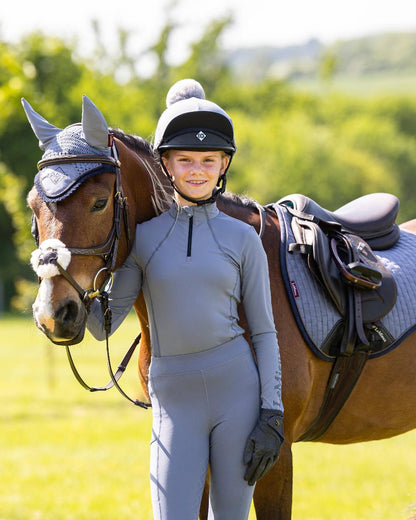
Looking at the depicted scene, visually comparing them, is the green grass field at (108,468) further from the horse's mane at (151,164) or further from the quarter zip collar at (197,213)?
the quarter zip collar at (197,213)

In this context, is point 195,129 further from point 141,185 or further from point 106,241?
point 106,241

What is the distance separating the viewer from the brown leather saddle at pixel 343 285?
10.7 feet

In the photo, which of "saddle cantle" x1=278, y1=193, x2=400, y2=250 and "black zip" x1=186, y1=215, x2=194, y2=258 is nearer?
"black zip" x1=186, y1=215, x2=194, y2=258

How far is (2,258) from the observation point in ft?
123

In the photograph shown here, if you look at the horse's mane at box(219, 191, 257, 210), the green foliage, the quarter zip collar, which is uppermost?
the green foliage

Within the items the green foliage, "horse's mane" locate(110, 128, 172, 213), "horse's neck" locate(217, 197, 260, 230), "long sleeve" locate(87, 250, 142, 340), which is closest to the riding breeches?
"long sleeve" locate(87, 250, 142, 340)

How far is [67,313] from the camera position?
2.50 meters

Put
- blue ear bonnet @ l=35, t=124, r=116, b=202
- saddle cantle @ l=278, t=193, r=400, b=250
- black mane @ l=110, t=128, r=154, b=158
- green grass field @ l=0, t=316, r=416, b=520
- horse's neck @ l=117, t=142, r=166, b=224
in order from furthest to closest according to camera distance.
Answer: green grass field @ l=0, t=316, r=416, b=520 → saddle cantle @ l=278, t=193, r=400, b=250 → black mane @ l=110, t=128, r=154, b=158 → horse's neck @ l=117, t=142, r=166, b=224 → blue ear bonnet @ l=35, t=124, r=116, b=202

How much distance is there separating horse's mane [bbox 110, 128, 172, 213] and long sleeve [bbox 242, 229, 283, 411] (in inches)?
18.0

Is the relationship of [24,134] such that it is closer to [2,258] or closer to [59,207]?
[2,258]

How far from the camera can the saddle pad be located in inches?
126

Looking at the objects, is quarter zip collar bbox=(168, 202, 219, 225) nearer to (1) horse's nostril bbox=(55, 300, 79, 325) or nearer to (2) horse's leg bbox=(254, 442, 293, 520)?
(1) horse's nostril bbox=(55, 300, 79, 325)

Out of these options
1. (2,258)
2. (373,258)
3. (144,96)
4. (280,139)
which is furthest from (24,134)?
(373,258)

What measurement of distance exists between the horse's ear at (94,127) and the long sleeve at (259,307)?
2.08 ft
